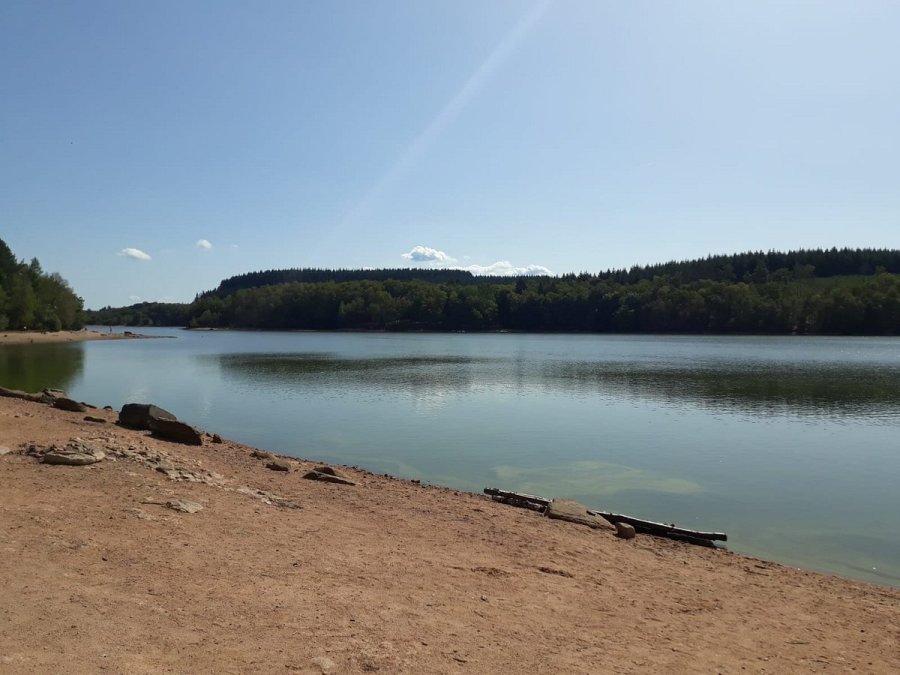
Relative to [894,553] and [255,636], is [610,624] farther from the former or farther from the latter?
[894,553]

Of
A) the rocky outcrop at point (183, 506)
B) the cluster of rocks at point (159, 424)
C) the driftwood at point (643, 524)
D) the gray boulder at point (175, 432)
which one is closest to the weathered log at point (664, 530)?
the driftwood at point (643, 524)

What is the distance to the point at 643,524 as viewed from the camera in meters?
11.7

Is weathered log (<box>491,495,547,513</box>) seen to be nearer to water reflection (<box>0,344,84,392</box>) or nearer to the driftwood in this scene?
the driftwood

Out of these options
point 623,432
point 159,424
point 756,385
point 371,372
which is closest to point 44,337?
point 371,372

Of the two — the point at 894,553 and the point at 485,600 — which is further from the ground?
the point at 485,600

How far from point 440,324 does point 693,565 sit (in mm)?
147553

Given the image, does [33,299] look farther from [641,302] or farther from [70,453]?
[641,302]

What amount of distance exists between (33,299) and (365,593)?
4026 inches

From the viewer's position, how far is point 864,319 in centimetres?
10969

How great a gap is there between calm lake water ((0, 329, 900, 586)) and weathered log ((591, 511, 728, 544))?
0.82 m

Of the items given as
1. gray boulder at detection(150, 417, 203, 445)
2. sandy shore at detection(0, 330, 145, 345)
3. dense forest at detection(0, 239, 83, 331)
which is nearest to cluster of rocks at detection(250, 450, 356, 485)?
gray boulder at detection(150, 417, 203, 445)

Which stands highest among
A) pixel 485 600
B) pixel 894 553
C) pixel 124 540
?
pixel 124 540

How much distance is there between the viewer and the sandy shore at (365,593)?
5.52 m

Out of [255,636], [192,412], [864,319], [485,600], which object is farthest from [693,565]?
[864,319]
